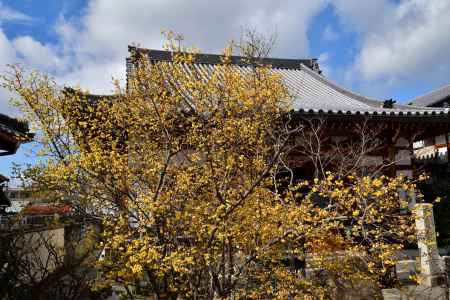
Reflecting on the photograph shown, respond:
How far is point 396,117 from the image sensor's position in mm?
8078

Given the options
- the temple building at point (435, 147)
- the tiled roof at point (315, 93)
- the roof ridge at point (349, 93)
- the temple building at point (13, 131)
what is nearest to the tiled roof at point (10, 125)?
the temple building at point (13, 131)

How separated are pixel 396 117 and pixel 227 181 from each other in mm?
5827

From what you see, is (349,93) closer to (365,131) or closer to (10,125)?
(365,131)

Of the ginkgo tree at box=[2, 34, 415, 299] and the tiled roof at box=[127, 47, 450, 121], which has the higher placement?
the tiled roof at box=[127, 47, 450, 121]

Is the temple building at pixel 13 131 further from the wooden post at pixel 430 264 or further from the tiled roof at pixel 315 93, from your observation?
the wooden post at pixel 430 264

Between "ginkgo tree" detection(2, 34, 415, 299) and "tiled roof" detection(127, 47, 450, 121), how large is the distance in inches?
113

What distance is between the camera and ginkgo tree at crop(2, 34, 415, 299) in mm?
3742

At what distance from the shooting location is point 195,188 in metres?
4.12

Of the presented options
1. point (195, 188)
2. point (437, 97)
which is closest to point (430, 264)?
point (195, 188)

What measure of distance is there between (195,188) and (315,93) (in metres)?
9.02

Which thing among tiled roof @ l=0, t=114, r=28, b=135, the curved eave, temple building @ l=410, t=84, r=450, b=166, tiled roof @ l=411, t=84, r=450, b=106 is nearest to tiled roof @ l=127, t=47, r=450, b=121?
the curved eave

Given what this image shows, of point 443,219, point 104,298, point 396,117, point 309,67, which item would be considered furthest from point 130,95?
point 309,67

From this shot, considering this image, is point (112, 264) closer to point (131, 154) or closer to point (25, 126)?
point (131, 154)

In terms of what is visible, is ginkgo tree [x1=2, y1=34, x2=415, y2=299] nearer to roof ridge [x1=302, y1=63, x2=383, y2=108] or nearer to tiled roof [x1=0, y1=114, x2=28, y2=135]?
tiled roof [x1=0, y1=114, x2=28, y2=135]
